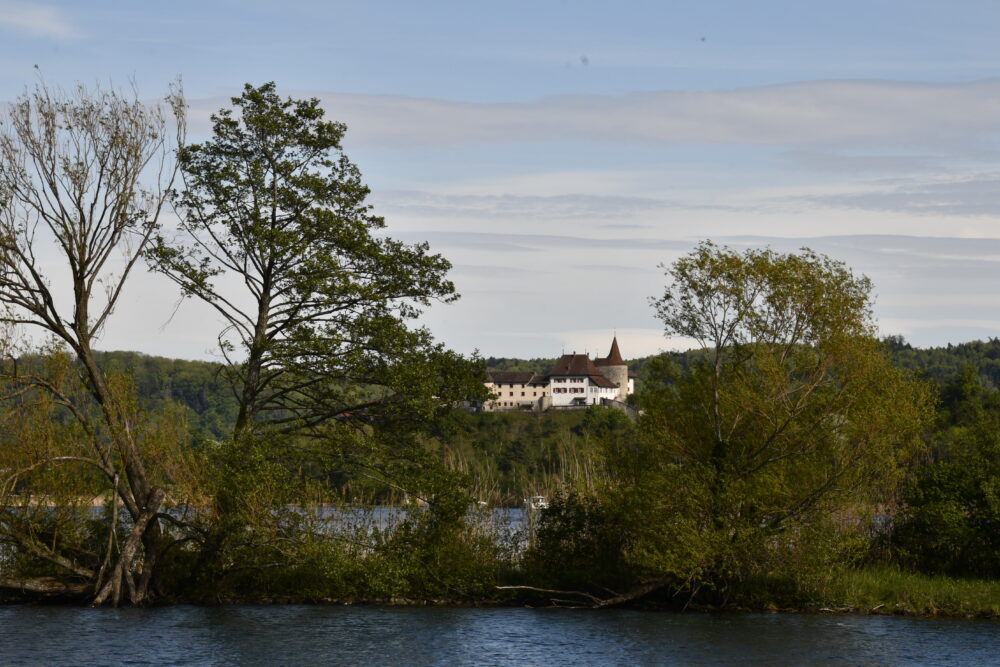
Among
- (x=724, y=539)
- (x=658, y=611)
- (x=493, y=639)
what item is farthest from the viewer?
(x=658, y=611)

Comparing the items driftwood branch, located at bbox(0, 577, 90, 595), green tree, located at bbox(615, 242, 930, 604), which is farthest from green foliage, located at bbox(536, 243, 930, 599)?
driftwood branch, located at bbox(0, 577, 90, 595)

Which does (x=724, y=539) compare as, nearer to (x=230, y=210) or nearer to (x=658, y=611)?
(x=658, y=611)

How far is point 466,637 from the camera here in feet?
109

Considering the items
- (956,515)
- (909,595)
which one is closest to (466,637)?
(909,595)

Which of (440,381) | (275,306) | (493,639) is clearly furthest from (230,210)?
(493,639)

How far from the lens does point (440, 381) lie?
38.4m

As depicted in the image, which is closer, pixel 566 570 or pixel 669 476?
pixel 669 476

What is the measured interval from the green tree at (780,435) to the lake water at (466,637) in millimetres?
2204

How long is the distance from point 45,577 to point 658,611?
18.6 meters

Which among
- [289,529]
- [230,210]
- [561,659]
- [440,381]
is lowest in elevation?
[561,659]

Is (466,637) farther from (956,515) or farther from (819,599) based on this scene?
(956,515)

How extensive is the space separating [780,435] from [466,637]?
11.1 meters

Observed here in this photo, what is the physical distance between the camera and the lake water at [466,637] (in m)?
29.9

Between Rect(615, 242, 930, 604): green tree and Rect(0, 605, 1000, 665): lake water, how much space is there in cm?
220
